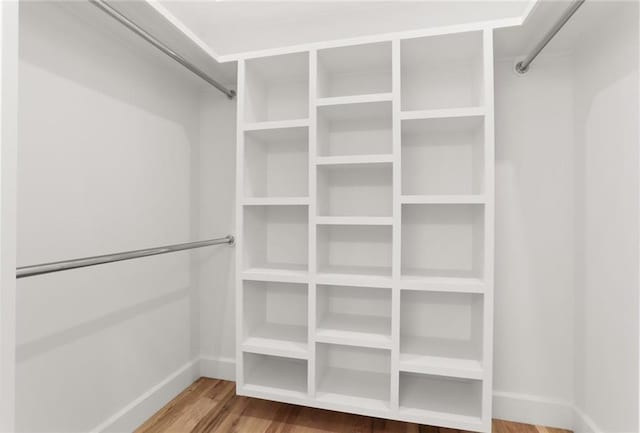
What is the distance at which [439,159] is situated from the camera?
1670 mm

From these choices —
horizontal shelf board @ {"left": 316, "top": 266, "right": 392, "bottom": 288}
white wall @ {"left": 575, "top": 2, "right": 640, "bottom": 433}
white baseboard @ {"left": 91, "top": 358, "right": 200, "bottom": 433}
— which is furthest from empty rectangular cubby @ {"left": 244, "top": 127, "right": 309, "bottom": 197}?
white wall @ {"left": 575, "top": 2, "right": 640, "bottom": 433}

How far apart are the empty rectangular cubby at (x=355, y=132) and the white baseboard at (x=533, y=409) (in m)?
1.34

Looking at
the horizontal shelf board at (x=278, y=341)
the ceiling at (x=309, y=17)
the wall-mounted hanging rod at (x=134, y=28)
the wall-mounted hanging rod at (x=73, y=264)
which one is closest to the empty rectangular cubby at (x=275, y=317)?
the horizontal shelf board at (x=278, y=341)

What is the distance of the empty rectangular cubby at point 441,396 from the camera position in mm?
1415

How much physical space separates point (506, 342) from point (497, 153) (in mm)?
920

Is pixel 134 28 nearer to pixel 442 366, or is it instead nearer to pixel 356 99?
pixel 356 99

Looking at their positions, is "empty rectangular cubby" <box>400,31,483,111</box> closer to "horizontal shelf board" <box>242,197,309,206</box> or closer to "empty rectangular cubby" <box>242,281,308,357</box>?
"horizontal shelf board" <box>242,197,309,206</box>

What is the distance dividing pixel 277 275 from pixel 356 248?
445mm

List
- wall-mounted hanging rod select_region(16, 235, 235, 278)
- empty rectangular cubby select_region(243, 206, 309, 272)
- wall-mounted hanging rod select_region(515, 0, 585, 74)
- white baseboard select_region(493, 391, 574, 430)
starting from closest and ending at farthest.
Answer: wall-mounted hanging rod select_region(16, 235, 235, 278) < wall-mounted hanging rod select_region(515, 0, 585, 74) < white baseboard select_region(493, 391, 574, 430) < empty rectangular cubby select_region(243, 206, 309, 272)

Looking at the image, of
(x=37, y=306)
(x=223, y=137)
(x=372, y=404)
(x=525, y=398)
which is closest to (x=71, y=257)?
(x=37, y=306)

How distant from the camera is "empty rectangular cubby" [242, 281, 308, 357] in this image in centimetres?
158

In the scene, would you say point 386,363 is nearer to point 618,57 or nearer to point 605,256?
point 605,256

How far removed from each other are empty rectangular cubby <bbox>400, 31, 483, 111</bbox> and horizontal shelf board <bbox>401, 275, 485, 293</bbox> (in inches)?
30.6

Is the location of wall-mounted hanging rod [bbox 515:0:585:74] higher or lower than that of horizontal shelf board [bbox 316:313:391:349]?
higher
